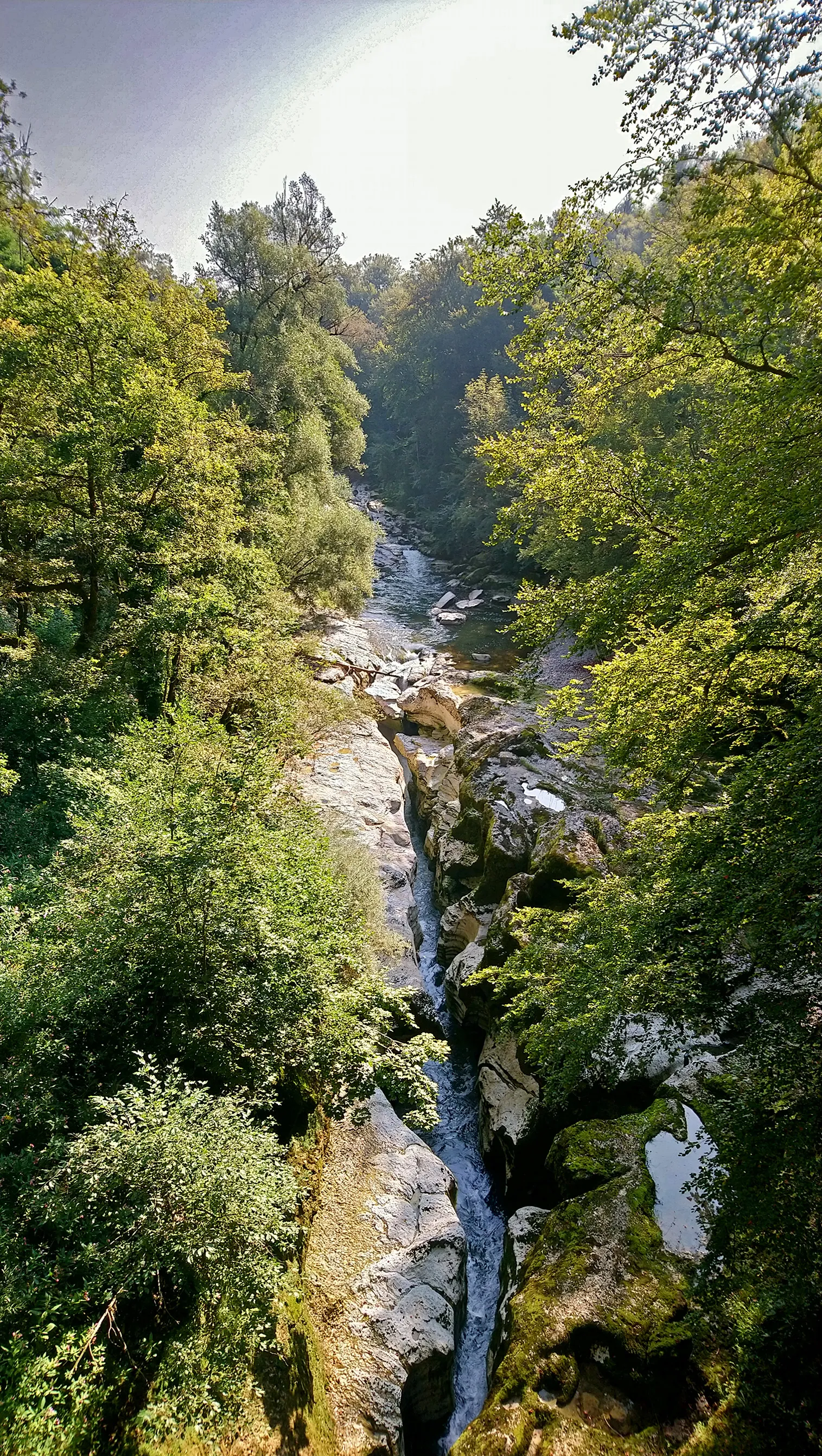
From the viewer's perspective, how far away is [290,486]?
22469 mm

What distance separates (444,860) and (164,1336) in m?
10.9

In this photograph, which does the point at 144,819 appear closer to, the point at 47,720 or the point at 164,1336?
the point at 164,1336

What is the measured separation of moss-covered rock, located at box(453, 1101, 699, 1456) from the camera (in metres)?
5.39

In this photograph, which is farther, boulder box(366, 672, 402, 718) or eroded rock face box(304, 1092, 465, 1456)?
boulder box(366, 672, 402, 718)

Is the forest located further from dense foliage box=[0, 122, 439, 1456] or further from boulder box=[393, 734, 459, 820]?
boulder box=[393, 734, 459, 820]

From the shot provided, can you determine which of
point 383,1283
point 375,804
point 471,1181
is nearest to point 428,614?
point 375,804

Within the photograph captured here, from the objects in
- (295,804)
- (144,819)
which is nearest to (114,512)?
(295,804)

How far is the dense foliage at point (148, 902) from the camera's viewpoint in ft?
14.0

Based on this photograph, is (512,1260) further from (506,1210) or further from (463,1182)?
(463,1182)

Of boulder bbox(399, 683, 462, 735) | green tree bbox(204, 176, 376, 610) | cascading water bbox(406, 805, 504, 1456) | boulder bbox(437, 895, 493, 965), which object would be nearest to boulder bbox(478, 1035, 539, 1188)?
cascading water bbox(406, 805, 504, 1456)

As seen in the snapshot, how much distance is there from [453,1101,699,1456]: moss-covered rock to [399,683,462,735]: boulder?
14.5m

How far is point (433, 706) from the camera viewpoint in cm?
2178

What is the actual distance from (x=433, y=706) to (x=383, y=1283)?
54.3 ft

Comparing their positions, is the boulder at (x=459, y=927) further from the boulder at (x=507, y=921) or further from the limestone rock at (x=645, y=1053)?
the limestone rock at (x=645, y=1053)
